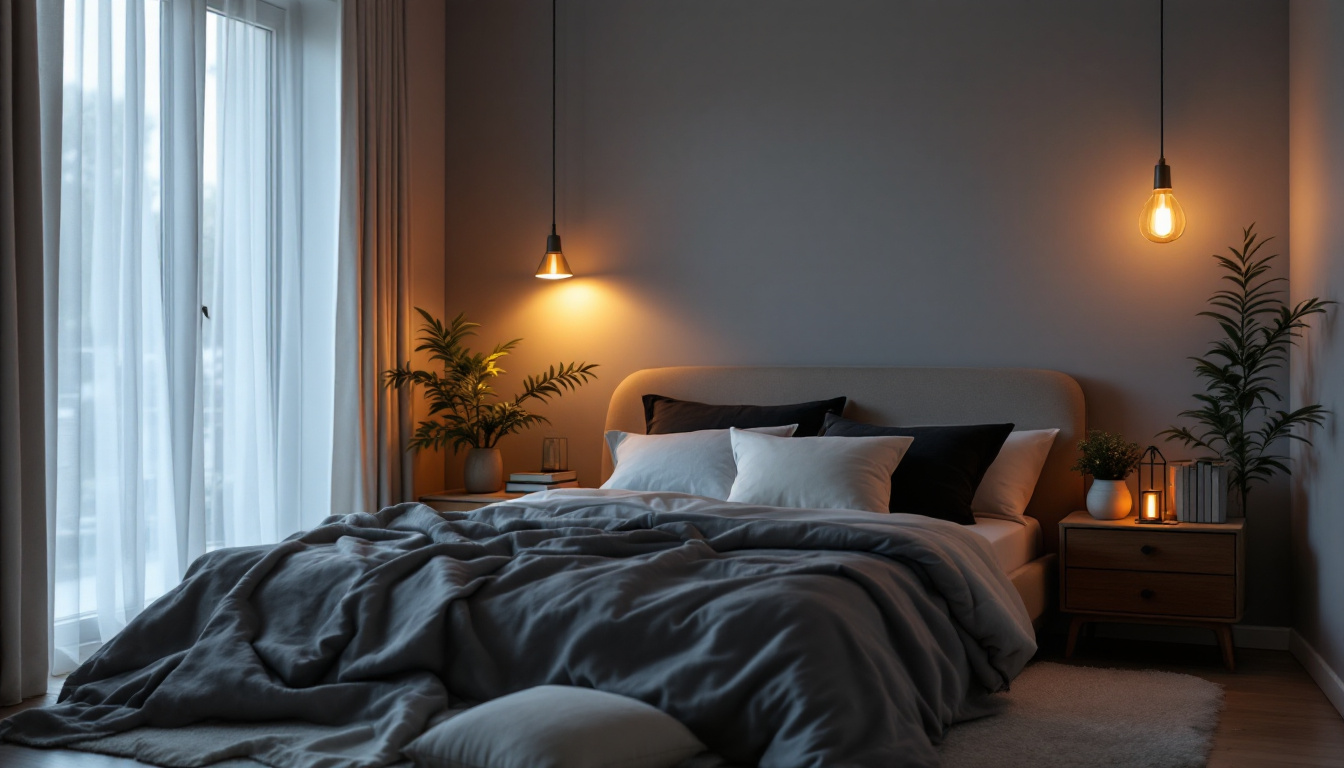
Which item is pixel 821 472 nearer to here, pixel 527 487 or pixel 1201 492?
pixel 1201 492

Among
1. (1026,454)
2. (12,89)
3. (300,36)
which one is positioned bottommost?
(1026,454)

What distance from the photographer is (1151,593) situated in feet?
12.8

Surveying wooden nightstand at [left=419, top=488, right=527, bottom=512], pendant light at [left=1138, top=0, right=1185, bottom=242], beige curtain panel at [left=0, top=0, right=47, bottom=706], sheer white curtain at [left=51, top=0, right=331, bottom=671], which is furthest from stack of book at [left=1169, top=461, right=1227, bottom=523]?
beige curtain panel at [left=0, top=0, right=47, bottom=706]

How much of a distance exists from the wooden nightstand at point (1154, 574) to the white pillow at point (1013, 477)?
26 centimetres

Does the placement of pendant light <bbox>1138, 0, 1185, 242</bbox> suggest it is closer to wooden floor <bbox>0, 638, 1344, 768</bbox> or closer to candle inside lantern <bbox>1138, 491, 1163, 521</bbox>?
candle inside lantern <bbox>1138, 491, 1163, 521</bbox>

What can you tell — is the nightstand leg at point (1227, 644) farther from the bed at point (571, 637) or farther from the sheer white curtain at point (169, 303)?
the sheer white curtain at point (169, 303)

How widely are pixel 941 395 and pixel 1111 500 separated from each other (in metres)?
0.78

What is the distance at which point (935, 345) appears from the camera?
4699 mm

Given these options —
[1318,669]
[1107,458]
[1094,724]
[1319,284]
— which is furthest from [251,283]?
[1318,669]

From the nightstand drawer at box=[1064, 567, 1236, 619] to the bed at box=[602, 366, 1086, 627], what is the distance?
0.14 metres

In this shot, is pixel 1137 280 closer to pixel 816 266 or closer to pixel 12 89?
pixel 816 266

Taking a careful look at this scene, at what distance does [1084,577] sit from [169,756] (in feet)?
9.57

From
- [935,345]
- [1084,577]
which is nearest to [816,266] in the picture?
[935,345]

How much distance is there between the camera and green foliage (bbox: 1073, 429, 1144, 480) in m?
4.09
